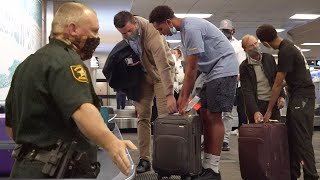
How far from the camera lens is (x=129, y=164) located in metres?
1.18

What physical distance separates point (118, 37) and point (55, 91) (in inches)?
625

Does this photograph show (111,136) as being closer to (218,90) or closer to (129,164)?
(129,164)

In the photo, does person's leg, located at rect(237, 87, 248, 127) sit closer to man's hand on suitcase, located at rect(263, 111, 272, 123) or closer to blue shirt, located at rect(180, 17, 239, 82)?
man's hand on suitcase, located at rect(263, 111, 272, 123)

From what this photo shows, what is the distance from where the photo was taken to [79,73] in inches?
50.9

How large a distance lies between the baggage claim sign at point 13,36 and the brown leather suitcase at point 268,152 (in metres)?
2.07

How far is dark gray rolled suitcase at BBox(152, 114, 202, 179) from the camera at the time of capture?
3033mm

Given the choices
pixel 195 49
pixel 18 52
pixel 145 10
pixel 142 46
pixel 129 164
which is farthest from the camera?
pixel 145 10

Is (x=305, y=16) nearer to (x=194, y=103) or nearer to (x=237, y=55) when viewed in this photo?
(x=237, y=55)

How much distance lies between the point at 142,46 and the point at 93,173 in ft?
7.07

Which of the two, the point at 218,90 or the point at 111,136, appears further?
the point at 218,90

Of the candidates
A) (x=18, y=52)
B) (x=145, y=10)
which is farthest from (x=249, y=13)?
(x=18, y=52)

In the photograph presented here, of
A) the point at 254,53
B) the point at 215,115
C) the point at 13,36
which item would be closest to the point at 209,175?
the point at 215,115

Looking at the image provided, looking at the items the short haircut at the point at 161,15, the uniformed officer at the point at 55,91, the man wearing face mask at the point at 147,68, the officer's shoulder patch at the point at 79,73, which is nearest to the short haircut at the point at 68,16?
the uniformed officer at the point at 55,91

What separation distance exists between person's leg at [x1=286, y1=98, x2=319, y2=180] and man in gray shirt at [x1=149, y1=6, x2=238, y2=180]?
0.47 m
